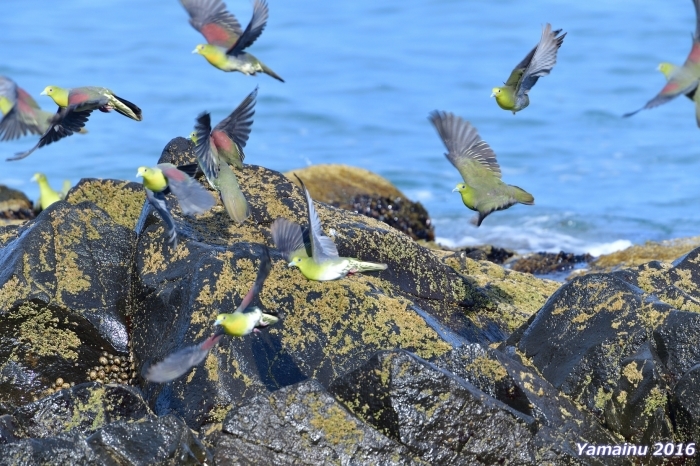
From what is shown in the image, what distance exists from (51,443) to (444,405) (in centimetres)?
176

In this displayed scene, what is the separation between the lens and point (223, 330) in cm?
491

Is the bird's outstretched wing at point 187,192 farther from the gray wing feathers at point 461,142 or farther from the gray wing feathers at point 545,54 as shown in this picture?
the gray wing feathers at point 545,54

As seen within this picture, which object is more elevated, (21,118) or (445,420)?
(21,118)

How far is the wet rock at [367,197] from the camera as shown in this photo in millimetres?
11820

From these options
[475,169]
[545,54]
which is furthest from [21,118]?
[545,54]

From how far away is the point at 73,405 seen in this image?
497 cm

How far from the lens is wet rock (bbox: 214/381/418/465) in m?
4.61

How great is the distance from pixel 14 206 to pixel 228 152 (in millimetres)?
7131

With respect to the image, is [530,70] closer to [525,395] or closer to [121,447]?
[525,395]

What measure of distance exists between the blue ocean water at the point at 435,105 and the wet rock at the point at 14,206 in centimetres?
382

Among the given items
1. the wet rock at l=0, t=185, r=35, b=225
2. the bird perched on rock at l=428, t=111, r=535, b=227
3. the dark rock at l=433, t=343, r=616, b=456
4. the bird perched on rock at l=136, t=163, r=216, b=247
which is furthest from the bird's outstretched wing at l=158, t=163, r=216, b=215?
the wet rock at l=0, t=185, r=35, b=225

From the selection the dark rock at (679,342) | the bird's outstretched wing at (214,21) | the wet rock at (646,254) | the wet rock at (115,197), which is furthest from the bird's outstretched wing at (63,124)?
the wet rock at (646,254)

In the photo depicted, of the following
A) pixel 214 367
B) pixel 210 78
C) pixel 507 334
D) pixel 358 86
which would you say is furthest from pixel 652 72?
pixel 214 367

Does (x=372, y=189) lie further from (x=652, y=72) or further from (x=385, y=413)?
(x=652, y=72)
